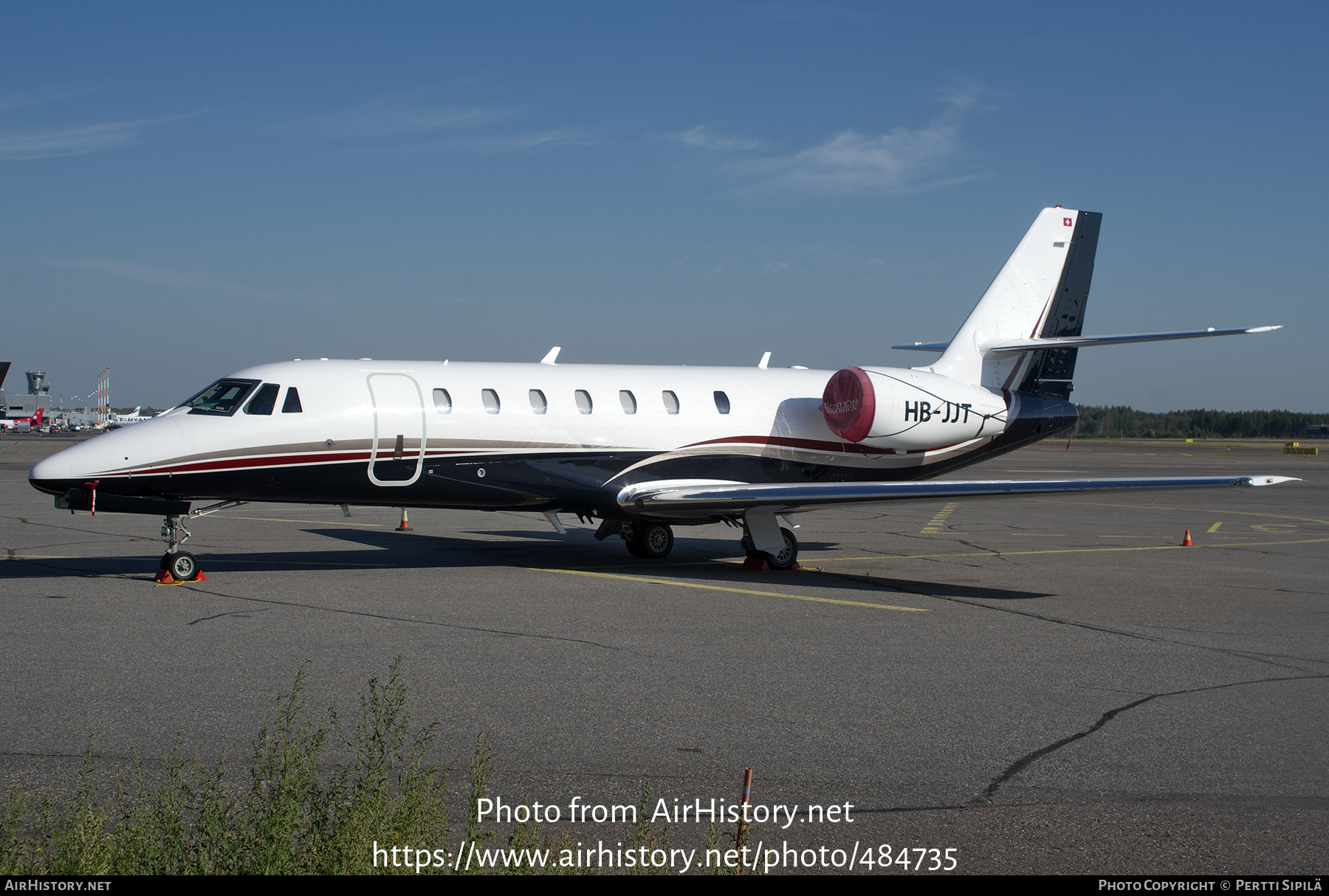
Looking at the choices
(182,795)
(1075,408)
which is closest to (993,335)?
(1075,408)

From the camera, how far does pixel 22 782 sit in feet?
17.7

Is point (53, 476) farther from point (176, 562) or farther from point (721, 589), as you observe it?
point (721, 589)

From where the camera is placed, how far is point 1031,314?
714 inches

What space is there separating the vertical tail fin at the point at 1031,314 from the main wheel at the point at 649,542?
5.63 meters

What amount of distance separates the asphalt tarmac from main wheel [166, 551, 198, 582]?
0.38 meters

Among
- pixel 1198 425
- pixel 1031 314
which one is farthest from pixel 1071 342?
pixel 1198 425

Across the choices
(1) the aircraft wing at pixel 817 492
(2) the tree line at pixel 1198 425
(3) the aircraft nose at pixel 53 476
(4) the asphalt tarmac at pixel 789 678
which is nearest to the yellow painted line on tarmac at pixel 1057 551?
(4) the asphalt tarmac at pixel 789 678

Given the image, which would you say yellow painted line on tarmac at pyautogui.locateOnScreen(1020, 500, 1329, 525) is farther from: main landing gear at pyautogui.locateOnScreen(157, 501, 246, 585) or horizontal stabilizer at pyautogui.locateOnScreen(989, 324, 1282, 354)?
main landing gear at pyautogui.locateOnScreen(157, 501, 246, 585)

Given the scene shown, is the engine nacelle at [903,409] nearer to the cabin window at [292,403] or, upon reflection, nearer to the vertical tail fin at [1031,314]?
the vertical tail fin at [1031,314]

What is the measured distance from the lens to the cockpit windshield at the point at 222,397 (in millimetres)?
13141

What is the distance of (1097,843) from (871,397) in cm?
1173

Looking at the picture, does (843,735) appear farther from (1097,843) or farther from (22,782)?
(22,782)

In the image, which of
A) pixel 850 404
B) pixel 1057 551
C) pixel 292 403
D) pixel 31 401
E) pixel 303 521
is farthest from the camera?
pixel 31 401

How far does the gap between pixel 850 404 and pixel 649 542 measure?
12.6 feet
